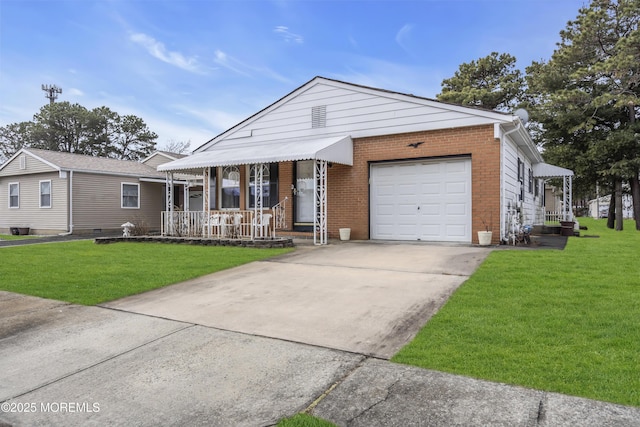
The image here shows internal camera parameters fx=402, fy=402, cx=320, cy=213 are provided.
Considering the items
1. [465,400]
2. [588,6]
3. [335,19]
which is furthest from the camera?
[588,6]

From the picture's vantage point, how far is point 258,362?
342cm

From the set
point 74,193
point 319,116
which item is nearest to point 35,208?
point 74,193

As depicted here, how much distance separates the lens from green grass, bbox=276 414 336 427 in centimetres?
242

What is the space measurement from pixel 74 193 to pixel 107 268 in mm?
13584

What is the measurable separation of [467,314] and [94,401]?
138 inches

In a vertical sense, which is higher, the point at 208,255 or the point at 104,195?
the point at 104,195

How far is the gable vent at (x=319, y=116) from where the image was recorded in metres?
12.8

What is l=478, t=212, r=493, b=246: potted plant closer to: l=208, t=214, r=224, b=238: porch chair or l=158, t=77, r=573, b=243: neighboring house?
l=158, t=77, r=573, b=243: neighboring house

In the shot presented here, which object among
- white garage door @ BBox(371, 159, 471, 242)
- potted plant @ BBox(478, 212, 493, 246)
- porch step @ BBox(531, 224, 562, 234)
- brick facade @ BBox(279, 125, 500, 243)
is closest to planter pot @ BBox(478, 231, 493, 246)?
potted plant @ BBox(478, 212, 493, 246)

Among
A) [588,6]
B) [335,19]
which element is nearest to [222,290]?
[335,19]

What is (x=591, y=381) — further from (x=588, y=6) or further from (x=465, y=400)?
(x=588, y=6)

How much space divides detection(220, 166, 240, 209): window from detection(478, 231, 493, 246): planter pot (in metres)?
8.08

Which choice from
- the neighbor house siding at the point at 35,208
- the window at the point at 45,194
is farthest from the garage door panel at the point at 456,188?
the window at the point at 45,194

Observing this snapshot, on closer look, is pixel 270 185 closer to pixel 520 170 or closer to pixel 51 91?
pixel 520 170
